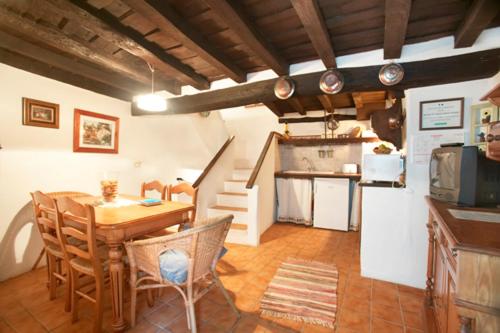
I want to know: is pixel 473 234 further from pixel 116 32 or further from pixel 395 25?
pixel 116 32

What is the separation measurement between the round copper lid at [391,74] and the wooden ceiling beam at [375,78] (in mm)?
61

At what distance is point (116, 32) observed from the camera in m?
1.69

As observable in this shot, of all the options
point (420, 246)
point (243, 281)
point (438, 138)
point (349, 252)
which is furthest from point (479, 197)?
point (243, 281)

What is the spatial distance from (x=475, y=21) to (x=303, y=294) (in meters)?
2.37

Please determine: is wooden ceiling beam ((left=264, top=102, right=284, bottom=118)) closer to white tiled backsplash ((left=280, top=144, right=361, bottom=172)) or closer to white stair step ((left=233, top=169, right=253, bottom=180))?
white tiled backsplash ((left=280, top=144, right=361, bottom=172))

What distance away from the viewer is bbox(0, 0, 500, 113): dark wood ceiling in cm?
145

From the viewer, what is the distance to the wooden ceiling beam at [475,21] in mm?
1291

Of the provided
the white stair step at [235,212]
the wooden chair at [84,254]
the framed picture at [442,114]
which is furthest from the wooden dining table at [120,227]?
the framed picture at [442,114]

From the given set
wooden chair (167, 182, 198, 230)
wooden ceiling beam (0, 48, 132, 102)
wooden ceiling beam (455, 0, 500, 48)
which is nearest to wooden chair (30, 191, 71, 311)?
wooden chair (167, 182, 198, 230)

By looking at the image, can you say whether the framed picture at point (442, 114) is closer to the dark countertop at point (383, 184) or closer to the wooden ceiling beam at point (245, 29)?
the dark countertop at point (383, 184)

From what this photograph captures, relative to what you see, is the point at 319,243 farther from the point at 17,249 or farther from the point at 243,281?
the point at 17,249

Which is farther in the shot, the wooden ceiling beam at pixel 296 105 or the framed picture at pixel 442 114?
the wooden ceiling beam at pixel 296 105

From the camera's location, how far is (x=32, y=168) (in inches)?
90.0

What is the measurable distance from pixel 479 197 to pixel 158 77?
325cm
